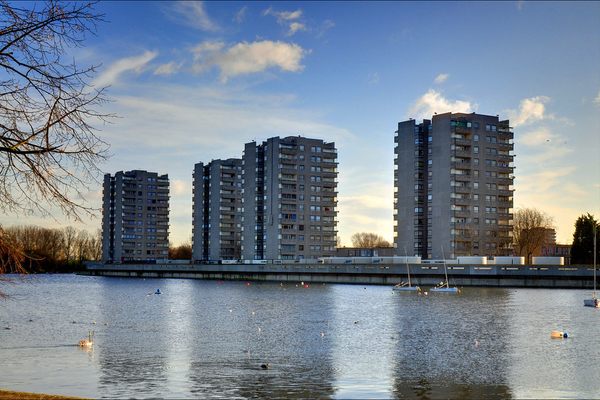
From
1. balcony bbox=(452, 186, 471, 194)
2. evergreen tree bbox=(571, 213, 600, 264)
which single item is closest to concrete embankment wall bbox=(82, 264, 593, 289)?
evergreen tree bbox=(571, 213, 600, 264)

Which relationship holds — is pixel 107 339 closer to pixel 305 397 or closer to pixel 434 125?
pixel 305 397

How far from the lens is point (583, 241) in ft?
562

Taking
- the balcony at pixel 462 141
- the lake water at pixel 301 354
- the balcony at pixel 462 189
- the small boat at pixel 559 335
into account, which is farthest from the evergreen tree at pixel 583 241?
the small boat at pixel 559 335

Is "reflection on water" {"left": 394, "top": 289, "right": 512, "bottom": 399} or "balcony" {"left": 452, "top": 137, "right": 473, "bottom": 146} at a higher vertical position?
"balcony" {"left": 452, "top": 137, "right": 473, "bottom": 146}

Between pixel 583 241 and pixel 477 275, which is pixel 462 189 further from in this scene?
pixel 477 275

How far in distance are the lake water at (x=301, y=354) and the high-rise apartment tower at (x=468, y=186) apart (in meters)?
114

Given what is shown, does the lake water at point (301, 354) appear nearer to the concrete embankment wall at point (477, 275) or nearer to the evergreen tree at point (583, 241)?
the concrete embankment wall at point (477, 275)

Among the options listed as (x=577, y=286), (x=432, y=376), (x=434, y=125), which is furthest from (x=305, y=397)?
(x=434, y=125)

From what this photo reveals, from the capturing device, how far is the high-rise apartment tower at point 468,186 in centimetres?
19088

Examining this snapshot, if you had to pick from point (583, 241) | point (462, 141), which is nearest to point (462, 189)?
point (462, 141)

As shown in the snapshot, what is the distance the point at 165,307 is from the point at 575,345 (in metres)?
54.7

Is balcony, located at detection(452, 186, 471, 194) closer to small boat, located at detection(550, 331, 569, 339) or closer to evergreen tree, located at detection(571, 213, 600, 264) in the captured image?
evergreen tree, located at detection(571, 213, 600, 264)

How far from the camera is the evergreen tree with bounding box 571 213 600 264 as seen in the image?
556 ft

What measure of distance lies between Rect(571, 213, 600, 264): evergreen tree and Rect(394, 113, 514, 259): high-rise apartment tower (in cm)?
2456
